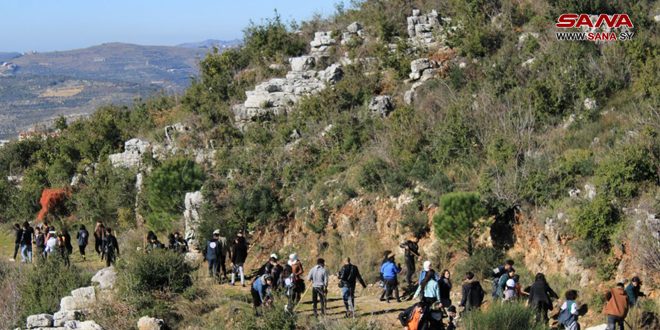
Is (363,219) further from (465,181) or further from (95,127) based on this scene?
(95,127)

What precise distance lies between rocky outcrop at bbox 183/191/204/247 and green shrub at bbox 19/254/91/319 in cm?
304

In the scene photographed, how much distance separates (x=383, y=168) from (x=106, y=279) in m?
7.76

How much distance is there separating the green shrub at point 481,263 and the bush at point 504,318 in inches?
166

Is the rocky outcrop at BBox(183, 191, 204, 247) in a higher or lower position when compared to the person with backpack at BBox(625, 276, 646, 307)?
lower

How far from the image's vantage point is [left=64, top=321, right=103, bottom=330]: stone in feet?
48.4

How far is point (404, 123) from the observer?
21.5 m

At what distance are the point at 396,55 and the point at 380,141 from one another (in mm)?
5353

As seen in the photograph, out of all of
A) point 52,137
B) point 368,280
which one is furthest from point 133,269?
point 52,137

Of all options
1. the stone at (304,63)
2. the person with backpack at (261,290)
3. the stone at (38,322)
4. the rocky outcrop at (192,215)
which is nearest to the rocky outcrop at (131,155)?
the stone at (304,63)

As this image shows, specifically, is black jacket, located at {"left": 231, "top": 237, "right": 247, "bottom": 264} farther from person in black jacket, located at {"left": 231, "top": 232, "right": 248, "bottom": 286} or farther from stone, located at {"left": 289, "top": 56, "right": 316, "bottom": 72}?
stone, located at {"left": 289, "top": 56, "right": 316, "bottom": 72}

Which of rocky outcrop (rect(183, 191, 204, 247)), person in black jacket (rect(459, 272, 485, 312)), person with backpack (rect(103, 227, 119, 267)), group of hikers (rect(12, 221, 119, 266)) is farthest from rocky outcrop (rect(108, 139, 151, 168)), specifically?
person in black jacket (rect(459, 272, 485, 312))

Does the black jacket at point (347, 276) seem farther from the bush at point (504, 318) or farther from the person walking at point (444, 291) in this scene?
the bush at point (504, 318)

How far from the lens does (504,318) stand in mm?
11750

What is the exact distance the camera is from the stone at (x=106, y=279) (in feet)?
56.6
